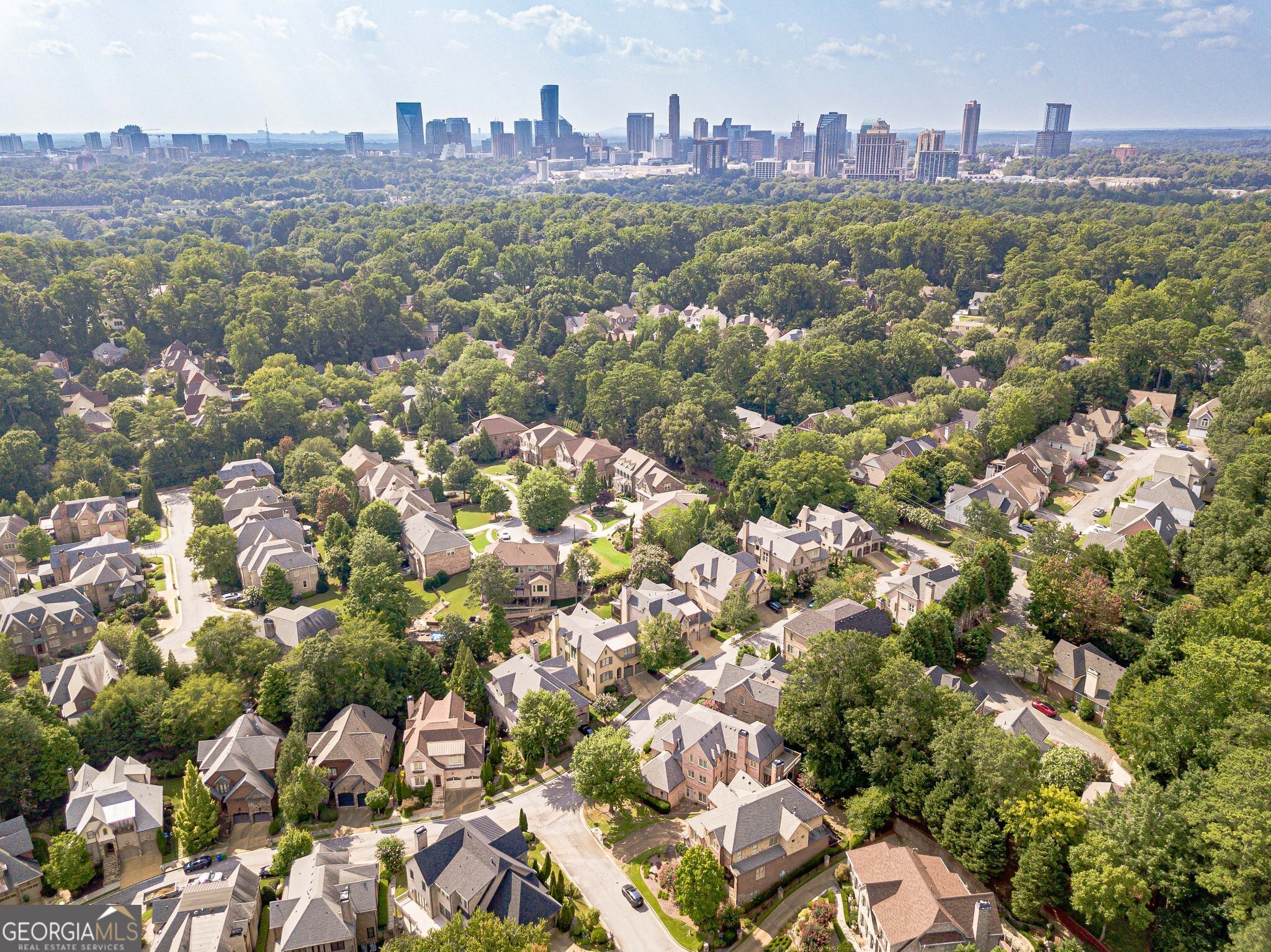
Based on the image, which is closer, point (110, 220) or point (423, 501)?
point (423, 501)

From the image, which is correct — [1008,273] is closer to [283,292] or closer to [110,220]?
[283,292]

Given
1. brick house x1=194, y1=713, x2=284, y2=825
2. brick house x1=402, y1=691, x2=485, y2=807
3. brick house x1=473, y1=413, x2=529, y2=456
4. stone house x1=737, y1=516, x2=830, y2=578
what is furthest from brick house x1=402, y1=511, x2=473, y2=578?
stone house x1=737, y1=516, x2=830, y2=578

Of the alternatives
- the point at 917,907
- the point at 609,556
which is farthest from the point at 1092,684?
the point at 609,556

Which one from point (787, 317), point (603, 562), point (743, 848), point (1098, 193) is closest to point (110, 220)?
point (787, 317)

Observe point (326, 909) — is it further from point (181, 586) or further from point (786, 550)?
point (181, 586)

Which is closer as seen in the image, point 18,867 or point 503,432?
point 18,867

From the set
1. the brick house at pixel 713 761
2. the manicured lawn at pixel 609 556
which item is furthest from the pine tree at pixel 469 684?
the manicured lawn at pixel 609 556

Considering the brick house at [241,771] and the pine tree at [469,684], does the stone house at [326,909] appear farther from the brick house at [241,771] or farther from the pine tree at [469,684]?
the pine tree at [469,684]

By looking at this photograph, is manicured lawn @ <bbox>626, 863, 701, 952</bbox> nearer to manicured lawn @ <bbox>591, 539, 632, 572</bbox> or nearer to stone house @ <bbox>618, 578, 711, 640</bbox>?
stone house @ <bbox>618, 578, 711, 640</bbox>
